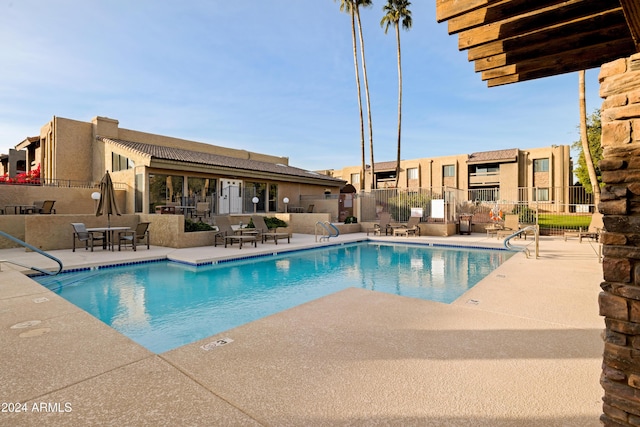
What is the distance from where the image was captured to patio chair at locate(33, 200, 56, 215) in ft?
45.8

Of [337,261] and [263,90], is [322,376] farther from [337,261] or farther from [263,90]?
[263,90]

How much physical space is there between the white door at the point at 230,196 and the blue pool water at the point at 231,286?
8.38 m

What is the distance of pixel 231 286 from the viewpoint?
302 inches

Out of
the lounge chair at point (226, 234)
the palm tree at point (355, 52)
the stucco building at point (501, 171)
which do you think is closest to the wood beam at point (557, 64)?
the lounge chair at point (226, 234)

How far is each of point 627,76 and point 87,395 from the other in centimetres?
412

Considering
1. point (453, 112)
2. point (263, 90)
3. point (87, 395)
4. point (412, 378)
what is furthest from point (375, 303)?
point (453, 112)

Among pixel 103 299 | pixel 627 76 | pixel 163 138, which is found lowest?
pixel 103 299

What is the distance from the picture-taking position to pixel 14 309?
4582 mm

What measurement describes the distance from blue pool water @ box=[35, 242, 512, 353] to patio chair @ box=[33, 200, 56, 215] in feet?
25.4

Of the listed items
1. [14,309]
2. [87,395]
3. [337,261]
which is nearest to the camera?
[87,395]

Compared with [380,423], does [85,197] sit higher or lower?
higher

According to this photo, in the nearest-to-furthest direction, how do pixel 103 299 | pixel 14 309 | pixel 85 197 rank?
1. pixel 14 309
2. pixel 103 299
3. pixel 85 197

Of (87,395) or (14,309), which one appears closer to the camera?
(87,395)

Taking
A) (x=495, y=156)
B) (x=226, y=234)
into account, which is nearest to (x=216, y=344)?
(x=226, y=234)
